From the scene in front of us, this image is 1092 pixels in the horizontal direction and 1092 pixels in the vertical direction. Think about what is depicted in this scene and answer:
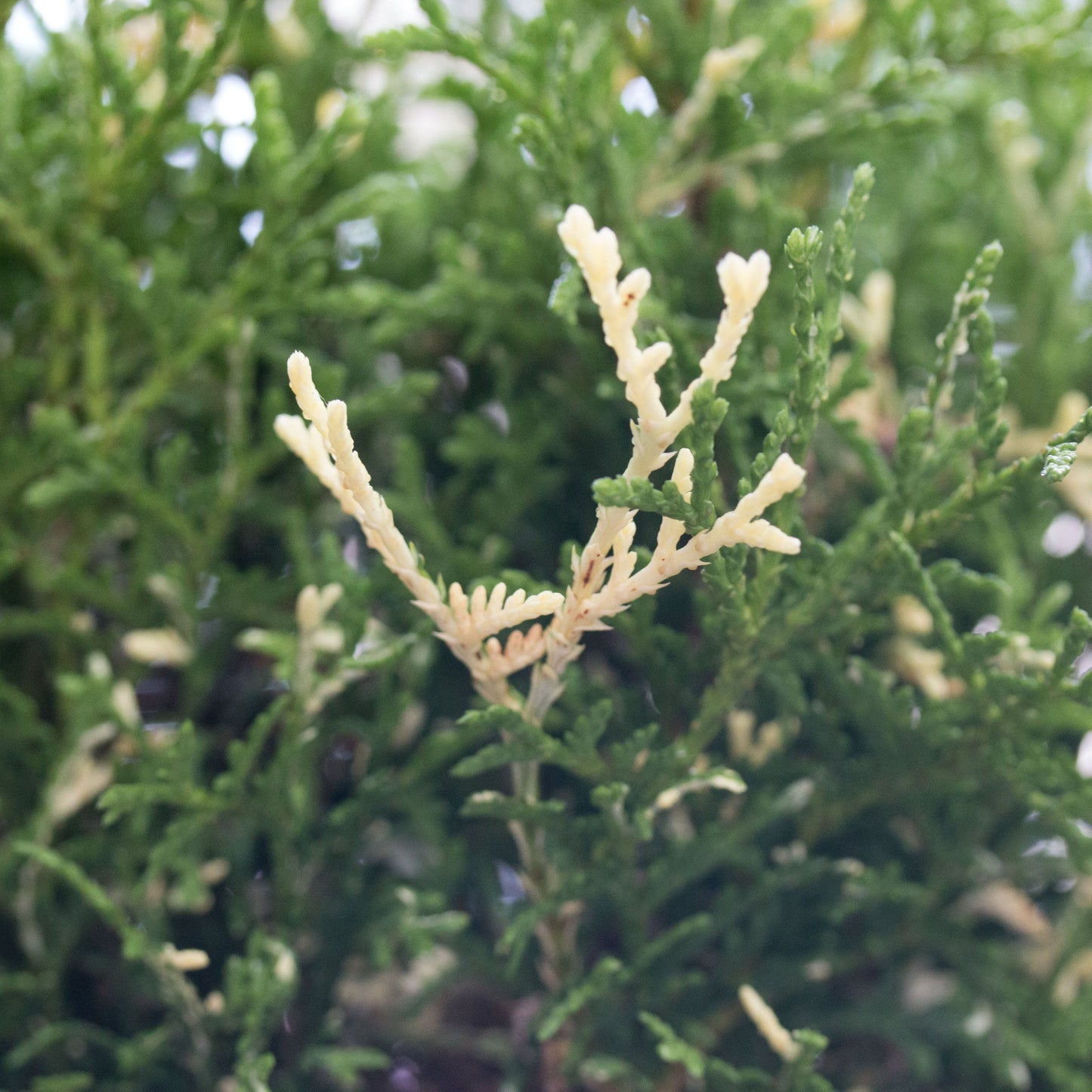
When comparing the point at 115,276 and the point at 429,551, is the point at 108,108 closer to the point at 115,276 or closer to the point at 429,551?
the point at 115,276

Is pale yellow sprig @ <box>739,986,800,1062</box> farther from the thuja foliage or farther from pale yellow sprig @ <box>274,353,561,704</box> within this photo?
pale yellow sprig @ <box>274,353,561,704</box>

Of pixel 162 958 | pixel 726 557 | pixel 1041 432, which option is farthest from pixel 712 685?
pixel 1041 432

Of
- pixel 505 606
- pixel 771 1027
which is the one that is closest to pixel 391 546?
pixel 505 606

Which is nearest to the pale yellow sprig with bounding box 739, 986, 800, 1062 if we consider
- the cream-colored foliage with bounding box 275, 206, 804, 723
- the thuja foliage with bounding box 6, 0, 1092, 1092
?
the thuja foliage with bounding box 6, 0, 1092, 1092

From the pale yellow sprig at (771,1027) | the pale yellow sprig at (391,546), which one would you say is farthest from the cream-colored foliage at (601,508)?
the pale yellow sprig at (771,1027)

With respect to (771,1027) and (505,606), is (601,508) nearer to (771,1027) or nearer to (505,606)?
(505,606)

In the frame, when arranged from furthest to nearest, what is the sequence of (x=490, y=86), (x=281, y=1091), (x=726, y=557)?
(x=490, y=86) < (x=281, y=1091) < (x=726, y=557)
